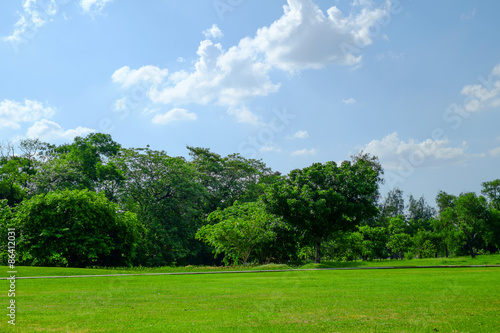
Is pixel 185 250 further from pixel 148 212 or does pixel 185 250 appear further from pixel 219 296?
pixel 219 296

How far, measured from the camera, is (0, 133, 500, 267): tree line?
1378 inches

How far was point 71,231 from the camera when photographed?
34.8 meters

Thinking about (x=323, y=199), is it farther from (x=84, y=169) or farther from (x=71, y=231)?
(x=84, y=169)

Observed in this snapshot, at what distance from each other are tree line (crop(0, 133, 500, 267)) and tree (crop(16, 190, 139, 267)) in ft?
0.28

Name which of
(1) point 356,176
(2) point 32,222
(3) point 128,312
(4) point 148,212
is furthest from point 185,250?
(3) point 128,312

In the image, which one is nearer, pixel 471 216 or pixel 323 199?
pixel 323 199

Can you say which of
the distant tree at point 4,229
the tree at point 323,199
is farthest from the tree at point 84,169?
the tree at point 323,199

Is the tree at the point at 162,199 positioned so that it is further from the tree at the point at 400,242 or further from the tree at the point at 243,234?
the tree at the point at 400,242

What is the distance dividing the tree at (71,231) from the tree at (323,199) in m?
13.8

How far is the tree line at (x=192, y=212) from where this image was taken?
35.0 meters

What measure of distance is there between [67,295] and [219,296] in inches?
192

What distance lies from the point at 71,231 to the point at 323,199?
67.5 feet

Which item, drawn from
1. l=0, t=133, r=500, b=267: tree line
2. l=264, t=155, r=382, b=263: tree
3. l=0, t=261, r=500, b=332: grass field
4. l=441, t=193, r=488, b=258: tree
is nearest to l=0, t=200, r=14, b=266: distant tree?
l=0, t=133, r=500, b=267: tree line

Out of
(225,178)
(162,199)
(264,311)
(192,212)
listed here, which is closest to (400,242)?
(225,178)
